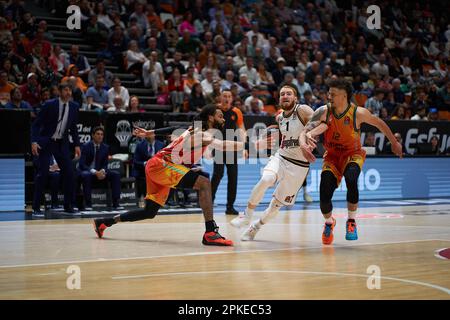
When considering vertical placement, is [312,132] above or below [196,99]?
below

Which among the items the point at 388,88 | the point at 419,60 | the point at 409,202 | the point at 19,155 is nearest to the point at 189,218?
the point at 19,155

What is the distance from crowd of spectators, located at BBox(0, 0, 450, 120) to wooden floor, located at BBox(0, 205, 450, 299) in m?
5.17

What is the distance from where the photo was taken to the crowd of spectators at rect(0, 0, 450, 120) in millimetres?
15789

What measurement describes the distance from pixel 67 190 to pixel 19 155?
4.15 ft

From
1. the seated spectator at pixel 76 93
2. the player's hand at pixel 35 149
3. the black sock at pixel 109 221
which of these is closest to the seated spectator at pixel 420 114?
the seated spectator at pixel 76 93

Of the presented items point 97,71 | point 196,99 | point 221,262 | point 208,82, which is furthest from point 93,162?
point 221,262

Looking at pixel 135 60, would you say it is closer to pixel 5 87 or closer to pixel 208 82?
pixel 208 82

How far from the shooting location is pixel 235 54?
64.6ft

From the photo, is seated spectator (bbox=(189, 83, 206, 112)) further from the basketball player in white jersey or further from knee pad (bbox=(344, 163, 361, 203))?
knee pad (bbox=(344, 163, 361, 203))

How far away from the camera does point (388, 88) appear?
2120 centimetres

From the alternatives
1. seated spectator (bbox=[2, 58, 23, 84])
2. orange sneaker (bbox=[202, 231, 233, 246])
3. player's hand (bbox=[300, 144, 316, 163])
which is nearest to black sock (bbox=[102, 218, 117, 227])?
orange sneaker (bbox=[202, 231, 233, 246])

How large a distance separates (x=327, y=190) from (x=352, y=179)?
1.07 feet

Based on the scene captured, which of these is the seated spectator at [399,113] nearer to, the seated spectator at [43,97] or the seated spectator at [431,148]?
the seated spectator at [431,148]

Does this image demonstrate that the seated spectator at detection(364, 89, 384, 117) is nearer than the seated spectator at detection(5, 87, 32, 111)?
No
